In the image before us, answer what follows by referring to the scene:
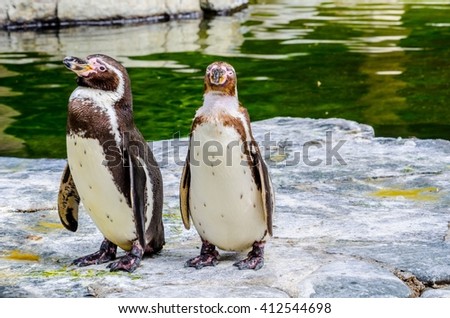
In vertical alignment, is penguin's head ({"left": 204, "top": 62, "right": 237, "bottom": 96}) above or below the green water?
above

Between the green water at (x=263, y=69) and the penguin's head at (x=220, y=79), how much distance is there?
466cm

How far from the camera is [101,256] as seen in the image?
4.12m

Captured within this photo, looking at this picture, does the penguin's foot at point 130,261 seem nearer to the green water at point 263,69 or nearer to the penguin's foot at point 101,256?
the penguin's foot at point 101,256

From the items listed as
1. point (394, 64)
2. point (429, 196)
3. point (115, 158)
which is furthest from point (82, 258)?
point (394, 64)

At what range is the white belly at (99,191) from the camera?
386cm

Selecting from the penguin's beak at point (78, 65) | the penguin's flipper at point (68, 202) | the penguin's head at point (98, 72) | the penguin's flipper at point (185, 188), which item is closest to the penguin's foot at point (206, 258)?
the penguin's flipper at point (185, 188)

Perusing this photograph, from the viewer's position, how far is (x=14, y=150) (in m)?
8.33

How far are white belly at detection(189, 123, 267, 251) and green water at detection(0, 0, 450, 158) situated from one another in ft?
14.6

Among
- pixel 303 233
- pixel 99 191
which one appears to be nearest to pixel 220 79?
pixel 99 191

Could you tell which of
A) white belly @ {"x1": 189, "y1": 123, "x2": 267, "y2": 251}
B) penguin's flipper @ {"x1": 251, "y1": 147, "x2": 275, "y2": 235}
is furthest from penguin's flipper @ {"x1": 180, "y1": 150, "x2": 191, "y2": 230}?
penguin's flipper @ {"x1": 251, "y1": 147, "x2": 275, "y2": 235}

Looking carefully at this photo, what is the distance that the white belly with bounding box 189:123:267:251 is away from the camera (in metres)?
3.80

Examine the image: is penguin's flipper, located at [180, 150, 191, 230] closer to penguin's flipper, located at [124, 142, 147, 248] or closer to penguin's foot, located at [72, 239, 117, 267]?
penguin's flipper, located at [124, 142, 147, 248]

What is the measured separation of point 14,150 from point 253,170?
4.81 meters
